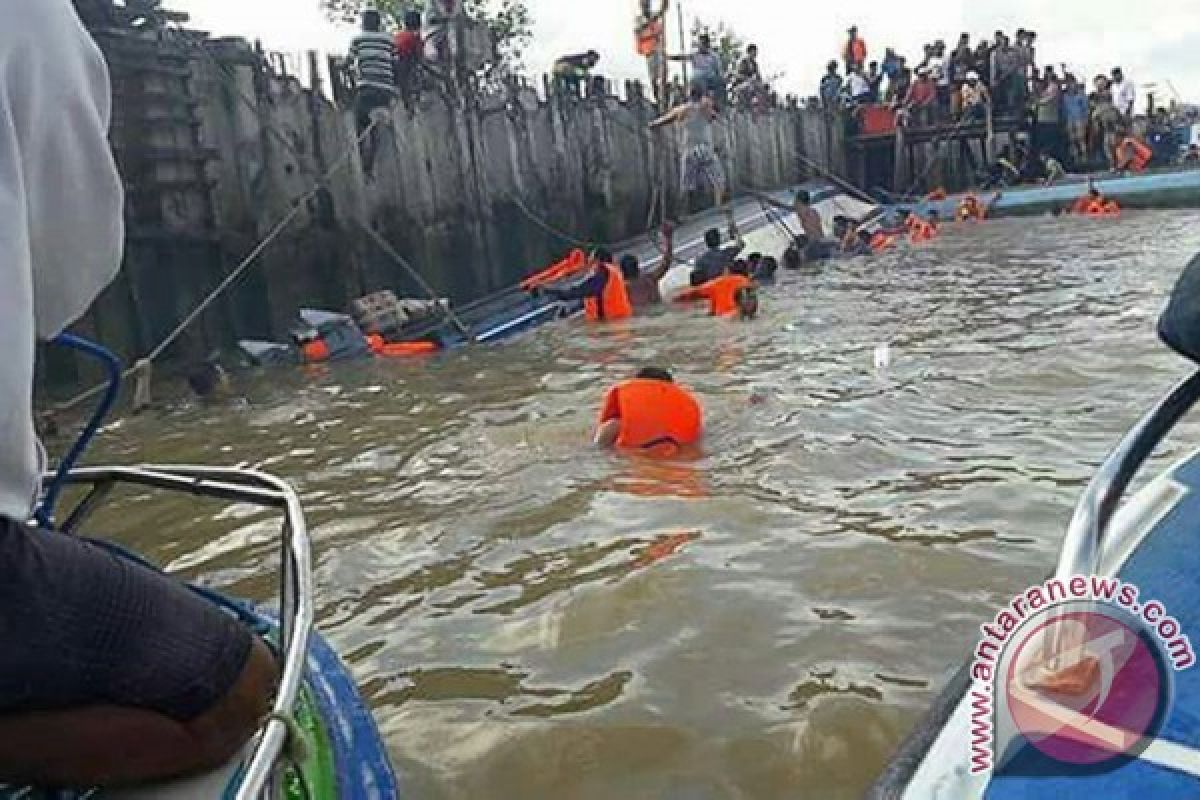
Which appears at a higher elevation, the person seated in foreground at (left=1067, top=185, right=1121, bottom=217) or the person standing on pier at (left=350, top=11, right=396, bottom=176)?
the person standing on pier at (left=350, top=11, right=396, bottom=176)

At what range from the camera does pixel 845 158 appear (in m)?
28.6

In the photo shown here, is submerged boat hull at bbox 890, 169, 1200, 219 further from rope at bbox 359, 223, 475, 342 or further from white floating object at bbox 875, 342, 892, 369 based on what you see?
white floating object at bbox 875, 342, 892, 369

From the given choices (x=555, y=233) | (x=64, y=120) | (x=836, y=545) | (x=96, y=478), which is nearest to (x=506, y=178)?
(x=555, y=233)

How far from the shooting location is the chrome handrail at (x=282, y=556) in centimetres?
169

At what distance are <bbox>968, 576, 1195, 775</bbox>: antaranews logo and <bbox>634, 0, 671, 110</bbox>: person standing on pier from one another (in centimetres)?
1791

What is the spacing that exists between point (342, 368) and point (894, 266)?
9021 mm

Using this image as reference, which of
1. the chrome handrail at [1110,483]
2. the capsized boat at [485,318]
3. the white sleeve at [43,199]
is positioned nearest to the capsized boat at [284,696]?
the white sleeve at [43,199]

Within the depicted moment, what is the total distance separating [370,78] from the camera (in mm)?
14773

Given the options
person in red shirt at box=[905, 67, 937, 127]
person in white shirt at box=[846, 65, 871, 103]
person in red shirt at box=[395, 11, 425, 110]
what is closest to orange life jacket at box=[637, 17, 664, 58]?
person in red shirt at box=[395, 11, 425, 110]

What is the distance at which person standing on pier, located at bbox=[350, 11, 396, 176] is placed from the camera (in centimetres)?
1470

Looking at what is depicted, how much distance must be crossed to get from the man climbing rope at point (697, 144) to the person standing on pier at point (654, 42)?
82 cm

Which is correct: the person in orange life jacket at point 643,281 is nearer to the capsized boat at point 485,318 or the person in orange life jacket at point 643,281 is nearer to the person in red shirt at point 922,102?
the capsized boat at point 485,318

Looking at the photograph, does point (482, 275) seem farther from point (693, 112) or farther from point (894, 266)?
point (894, 266)

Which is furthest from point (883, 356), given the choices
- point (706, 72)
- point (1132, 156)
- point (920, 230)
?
Result: point (1132, 156)
